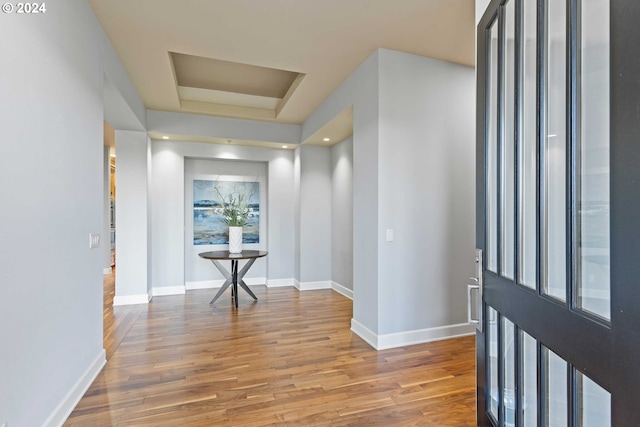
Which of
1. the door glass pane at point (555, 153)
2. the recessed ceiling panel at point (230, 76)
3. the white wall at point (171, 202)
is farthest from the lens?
the white wall at point (171, 202)

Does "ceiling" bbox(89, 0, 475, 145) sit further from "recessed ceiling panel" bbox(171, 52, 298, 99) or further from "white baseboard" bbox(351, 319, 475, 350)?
"white baseboard" bbox(351, 319, 475, 350)

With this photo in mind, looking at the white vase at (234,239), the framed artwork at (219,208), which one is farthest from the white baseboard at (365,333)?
the framed artwork at (219,208)

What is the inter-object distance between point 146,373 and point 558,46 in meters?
3.21

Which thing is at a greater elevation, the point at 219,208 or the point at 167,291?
the point at 219,208

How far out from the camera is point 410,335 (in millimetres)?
3170

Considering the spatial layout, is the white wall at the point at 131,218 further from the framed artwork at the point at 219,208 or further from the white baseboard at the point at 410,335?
the white baseboard at the point at 410,335

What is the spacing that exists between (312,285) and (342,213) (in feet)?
4.44

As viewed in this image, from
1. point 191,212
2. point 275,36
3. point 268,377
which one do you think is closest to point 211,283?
point 191,212

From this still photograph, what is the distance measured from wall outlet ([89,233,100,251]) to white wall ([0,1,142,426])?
46mm

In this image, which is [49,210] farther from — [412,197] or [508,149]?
[412,197]

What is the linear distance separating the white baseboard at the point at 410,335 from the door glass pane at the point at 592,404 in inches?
85.1

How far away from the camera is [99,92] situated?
2.62 meters

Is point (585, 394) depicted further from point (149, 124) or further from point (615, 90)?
A: point (149, 124)

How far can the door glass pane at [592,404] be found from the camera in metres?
0.88
